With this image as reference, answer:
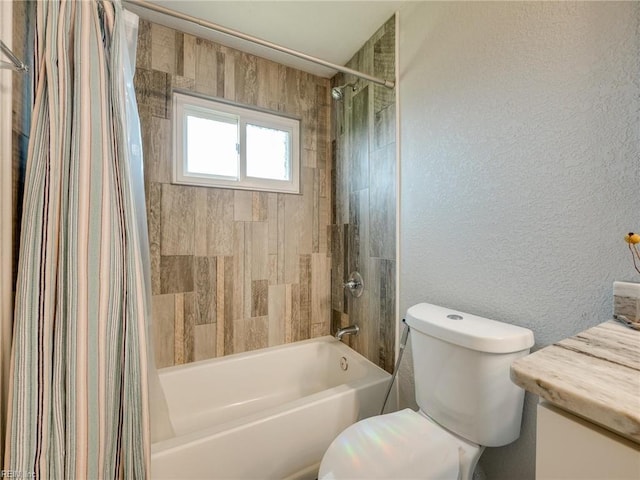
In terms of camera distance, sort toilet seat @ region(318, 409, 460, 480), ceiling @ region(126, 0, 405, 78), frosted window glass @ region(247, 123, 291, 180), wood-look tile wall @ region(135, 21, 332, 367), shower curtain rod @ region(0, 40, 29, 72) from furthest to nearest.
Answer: frosted window glass @ region(247, 123, 291, 180) → wood-look tile wall @ region(135, 21, 332, 367) → ceiling @ region(126, 0, 405, 78) → toilet seat @ region(318, 409, 460, 480) → shower curtain rod @ region(0, 40, 29, 72)

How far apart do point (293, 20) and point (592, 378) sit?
6.37 feet

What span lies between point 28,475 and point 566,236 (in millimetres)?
1659

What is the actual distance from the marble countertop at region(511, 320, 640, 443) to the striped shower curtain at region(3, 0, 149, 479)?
1.04 metres

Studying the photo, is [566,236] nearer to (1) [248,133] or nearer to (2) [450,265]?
(2) [450,265]

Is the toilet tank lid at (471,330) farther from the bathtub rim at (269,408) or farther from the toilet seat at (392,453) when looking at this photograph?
the bathtub rim at (269,408)

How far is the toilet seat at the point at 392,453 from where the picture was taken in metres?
0.80

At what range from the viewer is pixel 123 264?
87 cm

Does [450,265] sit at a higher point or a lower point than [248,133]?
lower

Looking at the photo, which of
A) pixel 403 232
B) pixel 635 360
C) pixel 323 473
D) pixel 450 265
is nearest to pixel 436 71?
pixel 403 232

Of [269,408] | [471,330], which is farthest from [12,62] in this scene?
[269,408]

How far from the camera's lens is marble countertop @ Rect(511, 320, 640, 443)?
13.1 inches

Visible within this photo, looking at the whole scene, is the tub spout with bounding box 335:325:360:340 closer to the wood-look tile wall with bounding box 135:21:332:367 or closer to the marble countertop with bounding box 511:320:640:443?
the wood-look tile wall with bounding box 135:21:332:367

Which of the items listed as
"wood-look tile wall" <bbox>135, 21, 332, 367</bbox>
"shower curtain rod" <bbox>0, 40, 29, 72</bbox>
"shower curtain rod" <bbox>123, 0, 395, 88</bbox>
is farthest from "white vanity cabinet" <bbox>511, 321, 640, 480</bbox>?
"wood-look tile wall" <bbox>135, 21, 332, 367</bbox>

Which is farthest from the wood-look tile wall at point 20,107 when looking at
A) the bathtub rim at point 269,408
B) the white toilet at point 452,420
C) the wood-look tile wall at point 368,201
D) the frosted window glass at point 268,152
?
the wood-look tile wall at point 368,201
